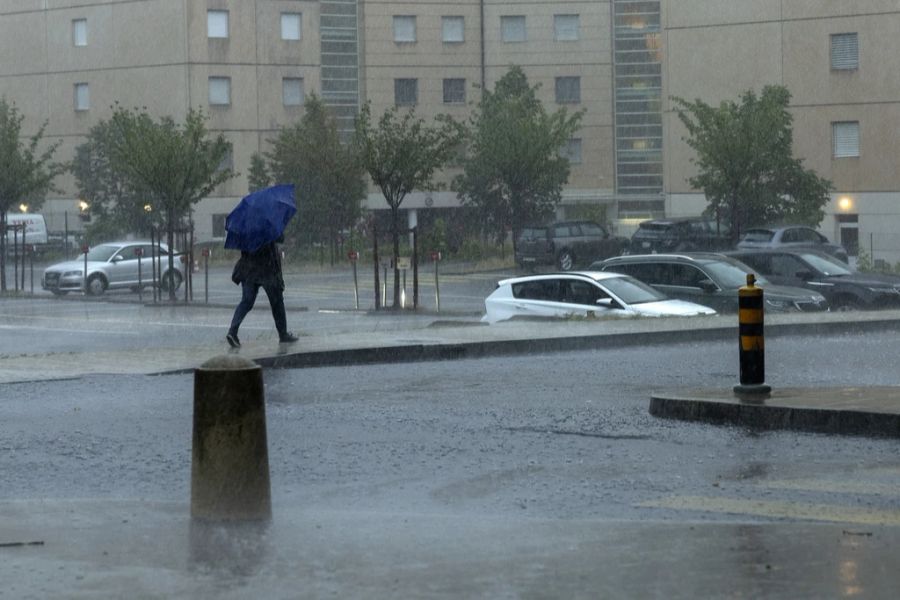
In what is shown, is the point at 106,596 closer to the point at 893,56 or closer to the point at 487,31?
the point at 893,56

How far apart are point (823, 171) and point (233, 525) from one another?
52668mm

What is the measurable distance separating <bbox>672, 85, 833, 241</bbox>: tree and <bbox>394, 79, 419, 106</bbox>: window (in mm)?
34123

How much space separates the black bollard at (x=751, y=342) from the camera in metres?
11.4

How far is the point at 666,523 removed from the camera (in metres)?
7.07

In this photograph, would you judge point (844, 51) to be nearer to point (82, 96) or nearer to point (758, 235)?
point (758, 235)

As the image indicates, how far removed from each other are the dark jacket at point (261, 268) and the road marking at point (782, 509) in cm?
985

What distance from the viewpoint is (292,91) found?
7394cm

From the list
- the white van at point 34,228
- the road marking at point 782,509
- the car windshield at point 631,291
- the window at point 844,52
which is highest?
the window at point 844,52

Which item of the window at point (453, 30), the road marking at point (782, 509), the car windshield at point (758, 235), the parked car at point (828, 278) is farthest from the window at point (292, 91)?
the road marking at point (782, 509)

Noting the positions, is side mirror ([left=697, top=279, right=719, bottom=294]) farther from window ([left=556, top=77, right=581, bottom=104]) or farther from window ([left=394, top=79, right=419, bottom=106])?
window ([left=556, top=77, right=581, bottom=104])

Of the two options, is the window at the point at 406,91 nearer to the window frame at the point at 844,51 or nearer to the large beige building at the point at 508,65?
the large beige building at the point at 508,65

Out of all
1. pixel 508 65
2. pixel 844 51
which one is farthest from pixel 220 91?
pixel 844 51

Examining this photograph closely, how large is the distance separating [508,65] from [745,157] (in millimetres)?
37269

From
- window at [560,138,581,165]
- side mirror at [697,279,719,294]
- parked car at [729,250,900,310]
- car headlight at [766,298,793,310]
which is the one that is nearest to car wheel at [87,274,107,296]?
parked car at [729,250,900,310]
